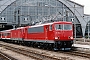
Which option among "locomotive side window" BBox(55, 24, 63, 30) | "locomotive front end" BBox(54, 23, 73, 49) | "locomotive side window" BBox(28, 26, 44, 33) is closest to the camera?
"locomotive front end" BBox(54, 23, 73, 49)

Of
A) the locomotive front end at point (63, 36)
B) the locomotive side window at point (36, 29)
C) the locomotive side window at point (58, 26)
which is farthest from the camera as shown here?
the locomotive side window at point (36, 29)

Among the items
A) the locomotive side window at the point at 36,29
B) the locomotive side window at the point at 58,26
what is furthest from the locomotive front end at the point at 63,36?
the locomotive side window at the point at 36,29

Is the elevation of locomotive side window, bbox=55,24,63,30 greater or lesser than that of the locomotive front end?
greater

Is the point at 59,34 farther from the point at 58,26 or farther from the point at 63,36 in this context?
the point at 58,26

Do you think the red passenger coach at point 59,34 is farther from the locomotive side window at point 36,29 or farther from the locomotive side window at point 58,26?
the locomotive side window at point 36,29

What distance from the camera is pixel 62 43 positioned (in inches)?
1119

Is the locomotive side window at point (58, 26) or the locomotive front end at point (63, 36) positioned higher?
the locomotive side window at point (58, 26)

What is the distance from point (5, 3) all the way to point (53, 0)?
22.0 metres

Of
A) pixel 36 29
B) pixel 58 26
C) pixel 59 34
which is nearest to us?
pixel 59 34

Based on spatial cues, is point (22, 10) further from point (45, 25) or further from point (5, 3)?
point (45, 25)

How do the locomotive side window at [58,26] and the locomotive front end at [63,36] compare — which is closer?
the locomotive front end at [63,36]

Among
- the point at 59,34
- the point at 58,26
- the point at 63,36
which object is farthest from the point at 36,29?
the point at 63,36

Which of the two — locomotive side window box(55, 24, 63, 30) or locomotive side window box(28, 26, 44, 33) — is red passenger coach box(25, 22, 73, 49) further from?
locomotive side window box(28, 26, 44, 33)

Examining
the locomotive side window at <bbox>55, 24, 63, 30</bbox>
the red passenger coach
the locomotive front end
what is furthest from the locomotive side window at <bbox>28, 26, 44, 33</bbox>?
the locomotive front end
